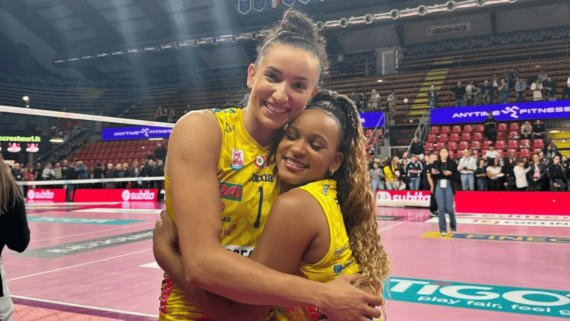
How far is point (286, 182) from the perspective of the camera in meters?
1.64

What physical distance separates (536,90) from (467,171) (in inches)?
243

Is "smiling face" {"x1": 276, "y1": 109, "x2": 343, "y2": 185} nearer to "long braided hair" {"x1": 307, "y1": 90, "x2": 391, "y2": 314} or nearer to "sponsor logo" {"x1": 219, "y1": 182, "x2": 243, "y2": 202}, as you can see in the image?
"long braided hair" {"x1": 307, "y1": 90, "x2": 391, "y2": 314}

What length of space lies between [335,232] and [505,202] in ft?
41.8

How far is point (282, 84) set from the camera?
158 cm

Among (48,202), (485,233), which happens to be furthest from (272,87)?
(48,202)

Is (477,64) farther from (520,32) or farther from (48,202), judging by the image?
(48,202)

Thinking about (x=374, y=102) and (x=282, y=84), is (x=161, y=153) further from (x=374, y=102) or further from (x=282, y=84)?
(x=282, y=84)

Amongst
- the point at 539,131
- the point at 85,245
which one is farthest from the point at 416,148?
the point at 85,245

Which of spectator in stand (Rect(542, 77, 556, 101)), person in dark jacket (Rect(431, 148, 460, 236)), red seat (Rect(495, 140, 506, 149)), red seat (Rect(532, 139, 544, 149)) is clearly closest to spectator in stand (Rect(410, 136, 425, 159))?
red seat (Rect(495, 140, 506, 149))

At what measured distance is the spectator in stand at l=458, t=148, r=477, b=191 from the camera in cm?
1348

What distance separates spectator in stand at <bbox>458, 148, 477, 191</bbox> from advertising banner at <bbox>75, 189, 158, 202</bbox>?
10360 millimetres

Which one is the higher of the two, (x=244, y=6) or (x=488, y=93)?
(x=244, y=6)

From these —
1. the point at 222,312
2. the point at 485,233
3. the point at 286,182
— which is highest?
the point at 286,182

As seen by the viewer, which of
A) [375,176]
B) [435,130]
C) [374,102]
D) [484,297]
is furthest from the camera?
[374,102]
